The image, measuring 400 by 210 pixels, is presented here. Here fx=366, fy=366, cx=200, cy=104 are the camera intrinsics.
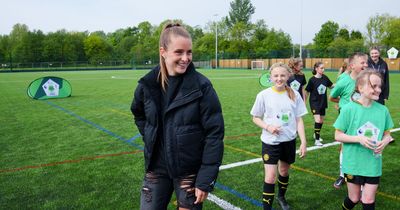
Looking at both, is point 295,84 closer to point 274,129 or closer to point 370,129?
point 274,129

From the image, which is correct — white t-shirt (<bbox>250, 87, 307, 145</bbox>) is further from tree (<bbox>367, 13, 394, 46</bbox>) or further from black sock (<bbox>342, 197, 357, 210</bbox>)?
tree (<bbox>367, 13, 394, 46</bbox>)

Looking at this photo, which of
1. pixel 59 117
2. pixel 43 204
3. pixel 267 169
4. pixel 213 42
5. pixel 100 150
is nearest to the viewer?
pixel 267 169

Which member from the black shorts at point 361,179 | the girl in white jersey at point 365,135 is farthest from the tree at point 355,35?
the black shorts at point 361,179

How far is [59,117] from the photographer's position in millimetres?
11797

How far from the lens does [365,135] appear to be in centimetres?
349

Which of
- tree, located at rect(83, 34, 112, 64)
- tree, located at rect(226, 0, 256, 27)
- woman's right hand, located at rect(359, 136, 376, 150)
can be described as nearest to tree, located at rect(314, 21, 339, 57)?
tree, located at rect(226, 0, 256, 27)

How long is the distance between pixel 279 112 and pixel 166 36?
201 cm

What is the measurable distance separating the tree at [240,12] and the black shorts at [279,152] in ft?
342

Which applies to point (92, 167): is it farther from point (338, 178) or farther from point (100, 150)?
point (338, 178)

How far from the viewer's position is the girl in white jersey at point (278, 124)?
4121mm

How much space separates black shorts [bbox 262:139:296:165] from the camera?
4117 mm

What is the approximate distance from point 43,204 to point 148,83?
2.96m

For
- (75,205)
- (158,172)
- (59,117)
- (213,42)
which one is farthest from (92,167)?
(213,42)

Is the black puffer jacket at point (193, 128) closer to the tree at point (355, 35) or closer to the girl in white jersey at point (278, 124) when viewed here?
the girl in white jersey at point (278, 124)
